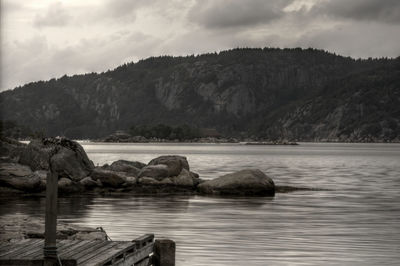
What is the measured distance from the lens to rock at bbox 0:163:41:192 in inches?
1799

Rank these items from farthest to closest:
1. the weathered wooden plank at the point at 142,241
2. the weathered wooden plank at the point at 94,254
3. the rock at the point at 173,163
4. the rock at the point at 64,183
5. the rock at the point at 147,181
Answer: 1. the rock at the point at 173,163
2. the rock at the point at 147,181
3. the rock at the point at 64,183
4. the weathered wooden plank at the point at 142,241
5. the weathered wooden plank at the point at 94,254

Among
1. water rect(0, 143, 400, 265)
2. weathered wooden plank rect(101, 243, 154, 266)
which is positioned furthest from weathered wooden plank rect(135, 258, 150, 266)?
water rect(0, 143, 400, 265)

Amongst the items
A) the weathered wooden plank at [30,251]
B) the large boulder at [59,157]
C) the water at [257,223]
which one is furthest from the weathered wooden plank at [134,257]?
the large boulder at [59,157]

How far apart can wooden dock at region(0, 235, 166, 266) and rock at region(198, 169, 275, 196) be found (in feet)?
89.4

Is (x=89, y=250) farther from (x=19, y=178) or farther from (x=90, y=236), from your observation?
(x=19, y=178)

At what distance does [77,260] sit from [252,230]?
14.3 meters

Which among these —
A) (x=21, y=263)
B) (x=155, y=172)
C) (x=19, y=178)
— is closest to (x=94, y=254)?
(x=21, y=263)

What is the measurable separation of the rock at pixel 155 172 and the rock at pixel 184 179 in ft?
2.64

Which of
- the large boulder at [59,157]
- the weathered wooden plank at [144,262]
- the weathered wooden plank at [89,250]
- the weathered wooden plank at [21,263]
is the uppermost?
the large boulder at [59,157]

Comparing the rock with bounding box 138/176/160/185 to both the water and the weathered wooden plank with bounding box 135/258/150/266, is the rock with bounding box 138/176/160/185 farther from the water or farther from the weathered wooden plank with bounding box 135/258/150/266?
the weathered wooden plank with bounding box 135/258/150/266

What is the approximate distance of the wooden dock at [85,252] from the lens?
644 inches

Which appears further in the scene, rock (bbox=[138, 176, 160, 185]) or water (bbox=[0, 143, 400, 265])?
rock (bbox=[138, 176, 160, 185])

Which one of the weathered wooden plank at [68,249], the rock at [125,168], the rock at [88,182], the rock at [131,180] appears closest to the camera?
the weathered wooden plank at [68,249]

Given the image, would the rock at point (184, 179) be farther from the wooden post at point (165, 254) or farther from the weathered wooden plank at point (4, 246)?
the weathered wooden plank at point (4, 246)
